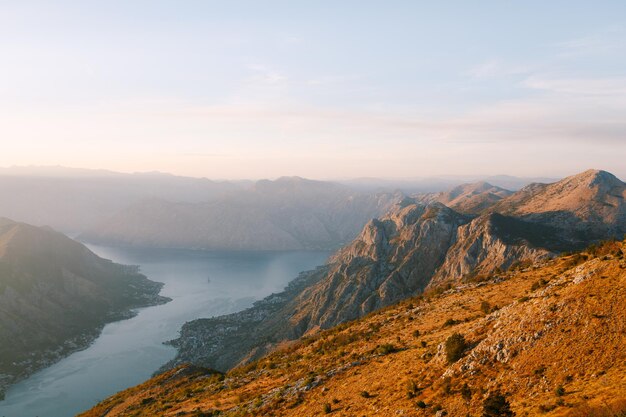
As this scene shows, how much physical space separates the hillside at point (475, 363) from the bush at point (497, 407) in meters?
0.32

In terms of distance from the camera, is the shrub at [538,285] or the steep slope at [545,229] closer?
the shrub at [538,285]

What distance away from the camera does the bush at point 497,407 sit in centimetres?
1803

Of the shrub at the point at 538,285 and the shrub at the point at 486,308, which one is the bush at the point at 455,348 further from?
the shrub at the point at 538,285

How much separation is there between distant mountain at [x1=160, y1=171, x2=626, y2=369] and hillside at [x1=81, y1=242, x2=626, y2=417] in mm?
80254

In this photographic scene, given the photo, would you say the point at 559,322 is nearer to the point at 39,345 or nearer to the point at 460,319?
the point at 460,319

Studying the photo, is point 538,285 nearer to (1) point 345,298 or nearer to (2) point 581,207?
(1) point 345,298

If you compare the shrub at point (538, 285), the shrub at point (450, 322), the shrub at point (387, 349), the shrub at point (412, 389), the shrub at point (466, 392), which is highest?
the shrub at point (538, 285)

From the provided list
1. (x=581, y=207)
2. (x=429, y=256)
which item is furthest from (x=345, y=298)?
(x=581, y=207)

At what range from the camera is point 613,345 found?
752 inches

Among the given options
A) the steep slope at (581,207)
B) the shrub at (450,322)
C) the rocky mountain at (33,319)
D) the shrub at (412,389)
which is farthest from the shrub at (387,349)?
the rocky mountain at (33,319)

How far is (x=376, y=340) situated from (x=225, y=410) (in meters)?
14.8

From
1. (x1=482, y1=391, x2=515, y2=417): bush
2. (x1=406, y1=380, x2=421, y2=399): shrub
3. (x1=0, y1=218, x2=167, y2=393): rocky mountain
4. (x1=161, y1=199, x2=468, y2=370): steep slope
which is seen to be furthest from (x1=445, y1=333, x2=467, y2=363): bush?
(x1=0, y1=218, x2=167, y2=393): rocky mountain

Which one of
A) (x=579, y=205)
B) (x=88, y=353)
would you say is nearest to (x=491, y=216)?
(x=579, y=205)

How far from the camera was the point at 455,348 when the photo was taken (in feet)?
81.3
